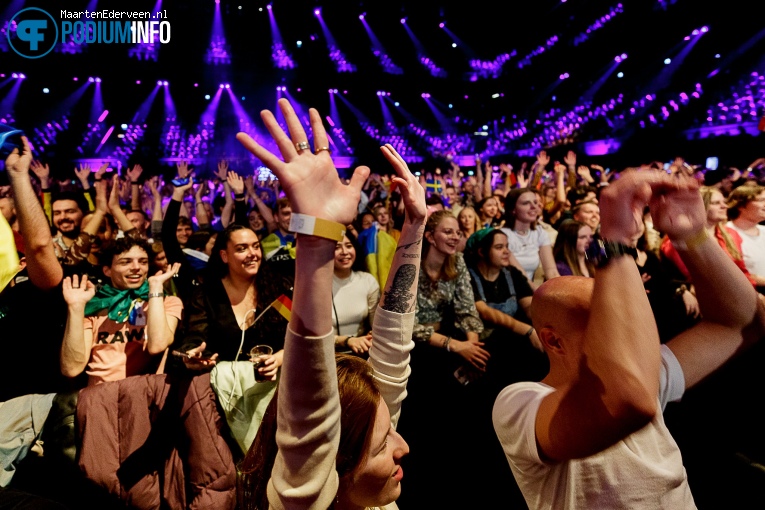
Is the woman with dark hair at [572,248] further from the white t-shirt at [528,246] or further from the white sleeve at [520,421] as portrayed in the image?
the white sleeve at [520,421]

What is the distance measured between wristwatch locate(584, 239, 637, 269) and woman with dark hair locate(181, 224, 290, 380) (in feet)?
6.62

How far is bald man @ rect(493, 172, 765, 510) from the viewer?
97cm

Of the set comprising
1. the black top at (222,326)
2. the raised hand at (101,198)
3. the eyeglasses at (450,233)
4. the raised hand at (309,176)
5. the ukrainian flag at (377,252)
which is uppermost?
the raised hand at (101,198)

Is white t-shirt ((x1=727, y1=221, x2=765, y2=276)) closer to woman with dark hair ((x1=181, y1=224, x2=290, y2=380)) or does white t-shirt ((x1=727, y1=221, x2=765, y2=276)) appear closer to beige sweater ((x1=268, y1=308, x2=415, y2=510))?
woman with dark hair ((x1=181, y1=224, x2=290, y2=380))


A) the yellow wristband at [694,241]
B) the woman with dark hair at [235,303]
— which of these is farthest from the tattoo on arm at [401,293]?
the woman with dark hair at [235,303]

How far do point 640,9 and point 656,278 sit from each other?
51.9 ft

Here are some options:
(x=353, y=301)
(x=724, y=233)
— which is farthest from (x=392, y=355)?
(x=724, y=233)

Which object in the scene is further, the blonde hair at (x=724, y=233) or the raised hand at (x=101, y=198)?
the raised hand at (x=101, y=198)

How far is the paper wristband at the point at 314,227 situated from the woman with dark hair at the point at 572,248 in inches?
155

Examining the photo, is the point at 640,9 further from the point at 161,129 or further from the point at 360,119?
the point at 161,129

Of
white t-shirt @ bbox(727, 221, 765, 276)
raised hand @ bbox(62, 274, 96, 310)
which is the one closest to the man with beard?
raised hand @ bbox(62, 274, 96, 310)

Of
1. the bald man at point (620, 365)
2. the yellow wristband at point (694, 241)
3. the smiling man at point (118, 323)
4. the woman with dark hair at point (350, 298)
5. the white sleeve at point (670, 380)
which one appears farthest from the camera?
the woman with dark hair at point (350, 298)

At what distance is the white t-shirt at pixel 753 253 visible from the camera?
3.99 metres

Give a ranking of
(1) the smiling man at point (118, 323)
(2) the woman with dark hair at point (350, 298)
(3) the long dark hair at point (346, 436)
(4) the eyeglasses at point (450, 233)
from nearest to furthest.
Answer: (3) the long dark hair at point (346, 436) < (1) the smiling man at point (118, 323) < (2) the woman with dark hair at point (350, 298) < (4) the eyeglasses at point (450, 233)
